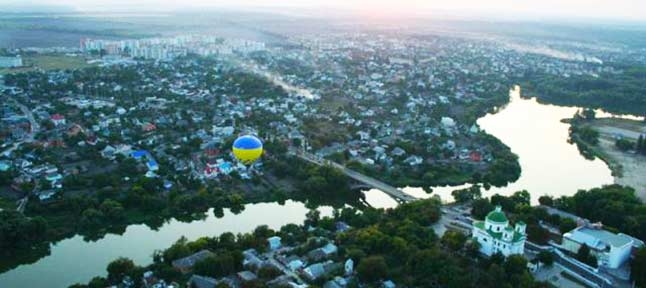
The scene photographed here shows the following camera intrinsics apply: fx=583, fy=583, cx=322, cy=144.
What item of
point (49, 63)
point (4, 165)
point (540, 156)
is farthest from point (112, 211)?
point (49, 63)

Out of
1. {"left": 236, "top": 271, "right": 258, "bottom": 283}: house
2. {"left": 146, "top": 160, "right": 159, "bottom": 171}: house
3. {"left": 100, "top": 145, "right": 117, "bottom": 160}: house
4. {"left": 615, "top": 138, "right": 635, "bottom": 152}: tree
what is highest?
{"left": 615, "top": 138, "right": 635, "bottom": 152}: tree

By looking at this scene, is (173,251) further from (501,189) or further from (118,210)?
(501,189)

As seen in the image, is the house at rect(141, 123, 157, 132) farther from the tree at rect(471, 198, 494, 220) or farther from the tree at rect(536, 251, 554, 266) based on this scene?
the tree at rect(536, 251, 554, 266)

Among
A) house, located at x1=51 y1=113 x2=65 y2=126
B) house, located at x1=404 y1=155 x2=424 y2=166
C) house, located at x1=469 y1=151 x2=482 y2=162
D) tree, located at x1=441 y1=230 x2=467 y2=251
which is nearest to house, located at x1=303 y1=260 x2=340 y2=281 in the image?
tree, located at x1=441 y1=230 x2=467 y2=251

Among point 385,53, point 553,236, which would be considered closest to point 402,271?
point 553,236

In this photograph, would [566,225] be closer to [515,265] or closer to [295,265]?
[515,265]

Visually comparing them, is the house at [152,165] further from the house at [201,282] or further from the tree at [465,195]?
the tree at [465,195]
